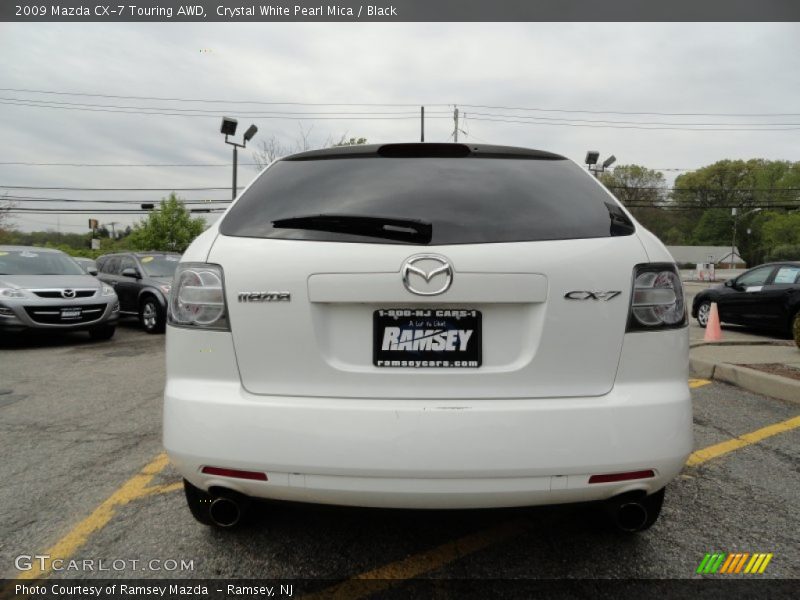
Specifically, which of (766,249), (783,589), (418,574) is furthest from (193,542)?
(766,249)

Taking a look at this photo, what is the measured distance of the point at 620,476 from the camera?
5.80 feet

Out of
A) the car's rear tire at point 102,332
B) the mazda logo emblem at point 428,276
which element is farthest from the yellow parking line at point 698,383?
the car's rear tire at point 102,332

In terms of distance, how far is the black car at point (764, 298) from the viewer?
9492 mm

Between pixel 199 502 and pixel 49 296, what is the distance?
7.87 m

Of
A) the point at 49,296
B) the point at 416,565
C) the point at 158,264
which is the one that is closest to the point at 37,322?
the point at 49,296

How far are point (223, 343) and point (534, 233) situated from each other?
1.13 meters

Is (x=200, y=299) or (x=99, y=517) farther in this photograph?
(x=99, y=517)

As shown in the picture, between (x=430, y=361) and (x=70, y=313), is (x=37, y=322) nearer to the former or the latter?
(x=70, y=313)

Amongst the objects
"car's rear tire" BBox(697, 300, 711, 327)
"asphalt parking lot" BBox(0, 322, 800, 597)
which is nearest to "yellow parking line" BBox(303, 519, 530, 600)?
"asphalt parking lot" BBox(0, 322, 800, 597)

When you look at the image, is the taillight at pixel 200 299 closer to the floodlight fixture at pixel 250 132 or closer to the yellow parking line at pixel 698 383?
the yellow parking line at pixel 698 383

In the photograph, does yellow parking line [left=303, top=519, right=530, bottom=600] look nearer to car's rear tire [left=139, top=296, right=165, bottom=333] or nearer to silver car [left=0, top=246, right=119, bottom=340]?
silver car [left=0, top=246, right=119, bottom=340]

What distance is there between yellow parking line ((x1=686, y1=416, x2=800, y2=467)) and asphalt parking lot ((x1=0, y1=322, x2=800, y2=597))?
18 mm

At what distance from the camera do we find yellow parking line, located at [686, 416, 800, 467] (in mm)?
3374

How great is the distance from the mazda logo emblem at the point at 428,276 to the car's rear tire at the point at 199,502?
1.20 m
